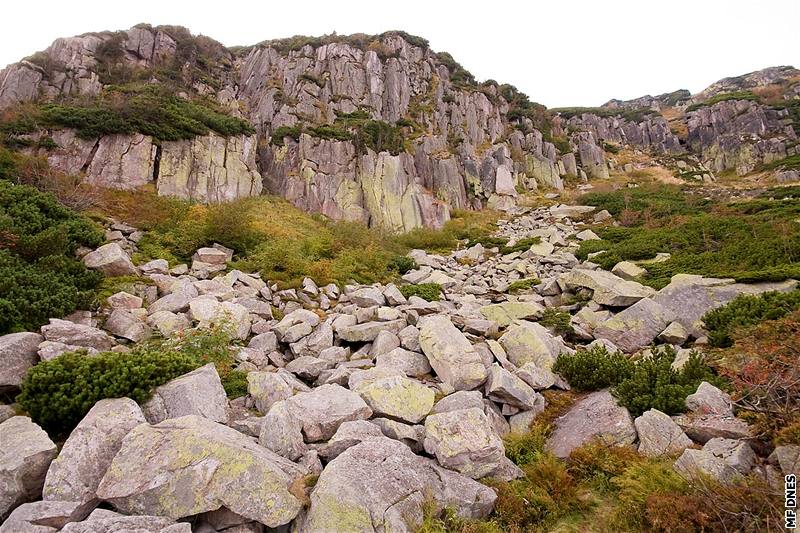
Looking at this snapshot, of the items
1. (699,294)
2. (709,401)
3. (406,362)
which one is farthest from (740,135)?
(406,362)

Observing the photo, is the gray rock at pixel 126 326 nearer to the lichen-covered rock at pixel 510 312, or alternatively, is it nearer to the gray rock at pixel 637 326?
the lichen-covered rock at pixel 510 312

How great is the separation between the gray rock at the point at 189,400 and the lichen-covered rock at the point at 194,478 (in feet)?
2.99

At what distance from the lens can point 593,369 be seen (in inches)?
302

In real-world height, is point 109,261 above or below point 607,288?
above

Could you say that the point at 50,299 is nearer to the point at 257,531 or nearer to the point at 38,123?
the point at 257,531

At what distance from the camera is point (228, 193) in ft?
87.7

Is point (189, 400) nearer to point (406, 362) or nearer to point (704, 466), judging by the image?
point (406, 362)

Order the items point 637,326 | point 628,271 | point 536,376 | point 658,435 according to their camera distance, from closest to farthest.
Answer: point 658,435 < point 536,376 < point 637,326 < point 628,271

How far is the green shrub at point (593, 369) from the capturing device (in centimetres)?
740

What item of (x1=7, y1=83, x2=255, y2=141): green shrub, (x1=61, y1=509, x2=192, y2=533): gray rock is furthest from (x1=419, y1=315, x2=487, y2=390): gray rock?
(x1=7, y1=83, x2=255, y2=141): green shrub

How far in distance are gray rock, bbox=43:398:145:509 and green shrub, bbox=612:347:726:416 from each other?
743cm

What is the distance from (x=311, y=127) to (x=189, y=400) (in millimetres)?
33698

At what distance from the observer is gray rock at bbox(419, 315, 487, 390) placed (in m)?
7.41

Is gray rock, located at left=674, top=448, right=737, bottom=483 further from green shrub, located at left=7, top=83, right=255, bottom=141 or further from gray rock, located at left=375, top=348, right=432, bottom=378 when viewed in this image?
green shrub, located at left=7, top=83, right=255, bottom=141
